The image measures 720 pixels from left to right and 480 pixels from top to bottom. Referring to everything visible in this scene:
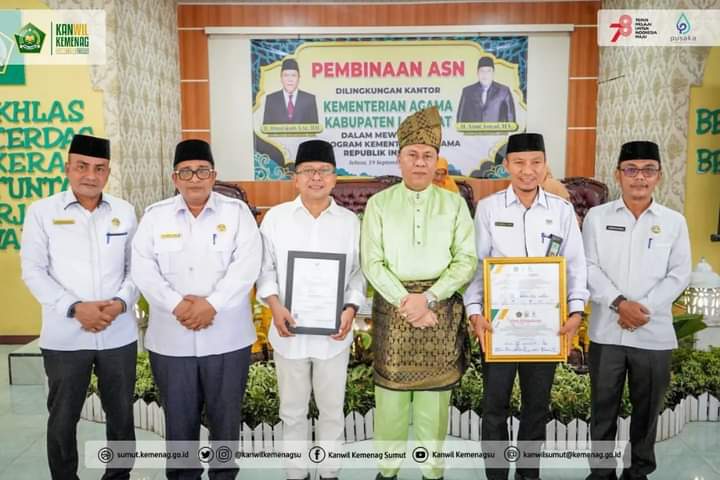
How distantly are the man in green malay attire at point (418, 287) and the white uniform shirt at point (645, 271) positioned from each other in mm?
587

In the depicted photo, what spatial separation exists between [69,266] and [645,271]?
232 cm

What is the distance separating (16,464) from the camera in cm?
291

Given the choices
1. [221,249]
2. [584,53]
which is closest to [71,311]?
[221,249]

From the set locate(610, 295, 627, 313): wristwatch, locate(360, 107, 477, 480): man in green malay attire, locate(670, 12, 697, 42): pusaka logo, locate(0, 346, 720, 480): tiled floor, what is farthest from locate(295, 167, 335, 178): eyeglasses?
locate(670, 12, 697, 42): pusaka logo

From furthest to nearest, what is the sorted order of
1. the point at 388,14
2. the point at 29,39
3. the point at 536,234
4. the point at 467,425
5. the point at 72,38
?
the point at 388,14 < the point at 29,39 < the point at 72,38 < the point at 467,425 < the point at 536,234

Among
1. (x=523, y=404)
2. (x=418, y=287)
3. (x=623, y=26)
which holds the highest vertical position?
(x=623, y=26)

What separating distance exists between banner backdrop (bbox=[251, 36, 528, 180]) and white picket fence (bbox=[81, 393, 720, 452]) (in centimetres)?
340

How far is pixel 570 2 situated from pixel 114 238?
5.43 metres

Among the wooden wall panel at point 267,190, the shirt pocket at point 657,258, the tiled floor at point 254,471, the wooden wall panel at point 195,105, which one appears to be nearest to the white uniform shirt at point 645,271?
→ the shirt pocket at point 657,258

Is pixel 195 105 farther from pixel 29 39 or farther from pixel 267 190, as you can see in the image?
pixel 29 39

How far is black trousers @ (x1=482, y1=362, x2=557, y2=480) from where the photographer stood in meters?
2.45

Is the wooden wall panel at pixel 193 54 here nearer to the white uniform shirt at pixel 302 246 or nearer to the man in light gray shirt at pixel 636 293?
the white uniform shirt at pixel 302 246

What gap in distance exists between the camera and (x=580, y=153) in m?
6.38

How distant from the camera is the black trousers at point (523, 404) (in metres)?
2.45
